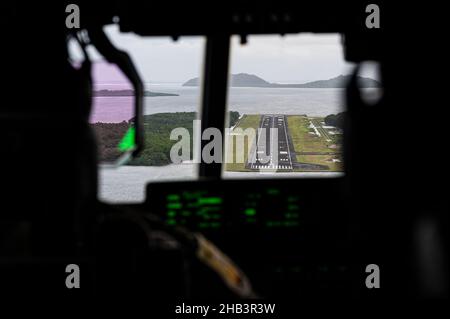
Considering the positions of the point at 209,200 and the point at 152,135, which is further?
the point at 152,135

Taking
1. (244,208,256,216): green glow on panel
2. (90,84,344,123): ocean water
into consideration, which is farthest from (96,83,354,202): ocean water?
(244,208,256,216): green glow on panel

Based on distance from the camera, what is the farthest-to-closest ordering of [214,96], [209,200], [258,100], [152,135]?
[214,96] → [258,100] → [152,135] → [209,200]

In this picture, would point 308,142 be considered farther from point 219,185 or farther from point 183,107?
point 219,185

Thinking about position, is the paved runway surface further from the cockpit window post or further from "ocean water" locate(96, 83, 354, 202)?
the cockpit window post

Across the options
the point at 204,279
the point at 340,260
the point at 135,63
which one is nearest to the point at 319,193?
the point at 340,260

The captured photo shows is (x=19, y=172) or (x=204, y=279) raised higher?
(x=19, y=172)

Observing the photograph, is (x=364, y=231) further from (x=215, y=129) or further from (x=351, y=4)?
(x=215, y=129)

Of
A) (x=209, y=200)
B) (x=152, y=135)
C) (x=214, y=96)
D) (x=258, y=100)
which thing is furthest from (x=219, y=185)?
(x=214, y=96)

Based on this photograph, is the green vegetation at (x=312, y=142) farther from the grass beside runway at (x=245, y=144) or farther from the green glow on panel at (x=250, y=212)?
the green glow on panel at (x=250, y=212)

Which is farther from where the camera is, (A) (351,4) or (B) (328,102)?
(B) (328,102)

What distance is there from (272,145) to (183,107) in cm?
45

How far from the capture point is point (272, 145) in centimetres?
236

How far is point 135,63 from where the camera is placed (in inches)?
74.4

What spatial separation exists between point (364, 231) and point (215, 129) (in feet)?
5.53
